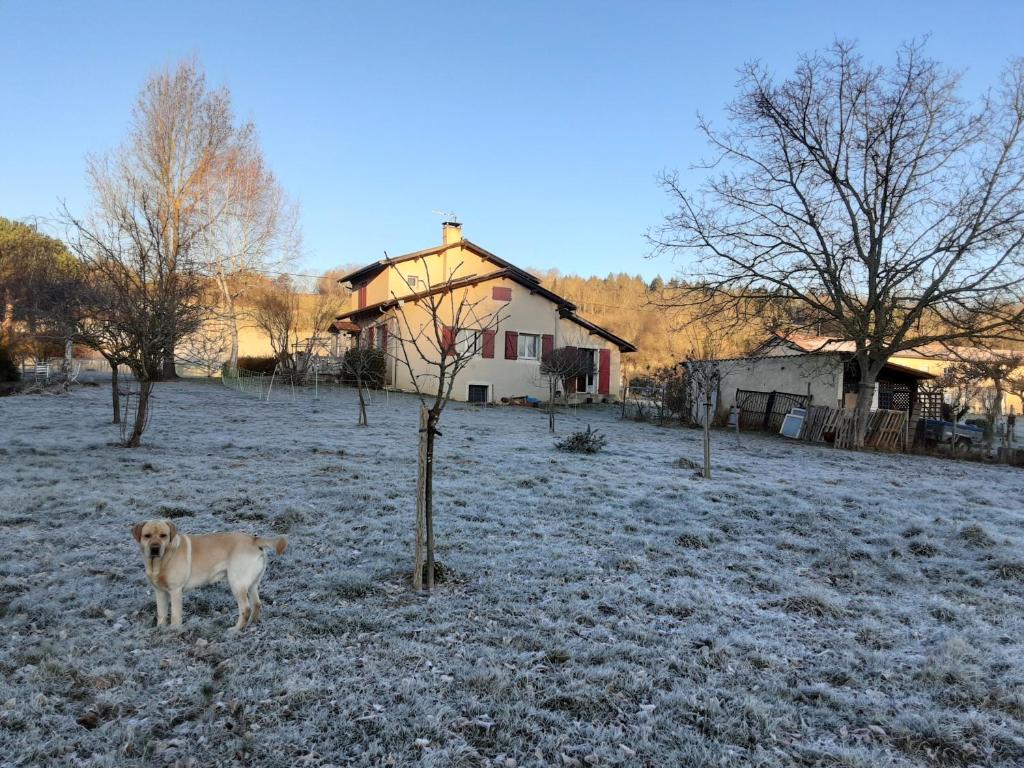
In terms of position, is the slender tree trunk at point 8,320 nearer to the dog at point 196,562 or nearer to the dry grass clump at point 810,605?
the dog at point 196,562

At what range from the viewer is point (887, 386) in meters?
20.8

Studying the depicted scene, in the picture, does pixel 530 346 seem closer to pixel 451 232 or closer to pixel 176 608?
pixel 451 232

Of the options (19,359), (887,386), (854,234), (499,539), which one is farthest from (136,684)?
(19,359)

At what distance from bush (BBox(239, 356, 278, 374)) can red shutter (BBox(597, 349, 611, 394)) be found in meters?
15.5

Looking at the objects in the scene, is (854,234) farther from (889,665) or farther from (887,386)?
(889,665)

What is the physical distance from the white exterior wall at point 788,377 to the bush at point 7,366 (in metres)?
23.4

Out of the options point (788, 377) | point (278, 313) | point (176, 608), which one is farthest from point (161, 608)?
point (278, 313)

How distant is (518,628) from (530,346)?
69.0 feet

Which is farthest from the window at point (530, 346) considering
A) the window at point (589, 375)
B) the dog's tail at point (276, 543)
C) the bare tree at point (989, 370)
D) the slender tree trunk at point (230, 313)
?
the dog's tail at point (276, 543)

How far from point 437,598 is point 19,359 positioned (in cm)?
2750

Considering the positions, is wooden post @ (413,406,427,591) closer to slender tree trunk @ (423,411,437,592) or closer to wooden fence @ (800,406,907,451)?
slender tree trunk @ (423,411,437,592)

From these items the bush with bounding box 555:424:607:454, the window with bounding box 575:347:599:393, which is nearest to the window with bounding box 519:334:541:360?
the window with bounding box 575:347:599:393

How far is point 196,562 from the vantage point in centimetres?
325

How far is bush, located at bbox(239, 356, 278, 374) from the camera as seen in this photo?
2808cm
